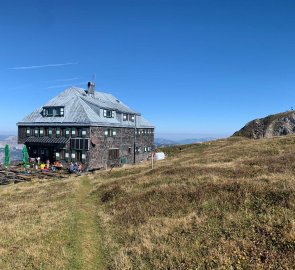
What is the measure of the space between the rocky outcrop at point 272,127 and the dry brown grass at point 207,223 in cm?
7092

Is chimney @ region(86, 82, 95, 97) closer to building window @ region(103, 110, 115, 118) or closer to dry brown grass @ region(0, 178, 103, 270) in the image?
building window @ region(103, 110, 115, 118)

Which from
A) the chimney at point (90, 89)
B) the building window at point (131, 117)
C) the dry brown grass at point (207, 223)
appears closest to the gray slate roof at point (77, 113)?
the chimney at point (90, 89)

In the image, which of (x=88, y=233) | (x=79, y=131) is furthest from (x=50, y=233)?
(x=79, y=131)

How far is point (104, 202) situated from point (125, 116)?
42195mm

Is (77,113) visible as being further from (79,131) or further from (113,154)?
(113,154)

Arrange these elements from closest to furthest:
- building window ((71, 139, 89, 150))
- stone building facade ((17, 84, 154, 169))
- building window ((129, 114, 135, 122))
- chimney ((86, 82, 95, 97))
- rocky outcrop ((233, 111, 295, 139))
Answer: building window ((71, 139, 89, 150)) < stone building facade ((17, 84, 154, 169)) < chimney ((86, 82, 95, 97)) < building window ((129, 114, 135, 122)) < rocky outcrop ((233, 111, 295, 139))

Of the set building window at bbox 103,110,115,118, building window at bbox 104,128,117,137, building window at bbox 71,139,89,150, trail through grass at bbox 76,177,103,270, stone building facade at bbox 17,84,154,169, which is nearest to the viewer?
trail through grass at bbox 76,177,103,270

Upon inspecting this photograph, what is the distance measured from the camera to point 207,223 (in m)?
14.0

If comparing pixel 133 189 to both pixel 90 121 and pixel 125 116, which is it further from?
pixel 125 116

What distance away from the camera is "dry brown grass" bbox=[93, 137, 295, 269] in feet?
35.2

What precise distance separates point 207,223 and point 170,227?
179 cm

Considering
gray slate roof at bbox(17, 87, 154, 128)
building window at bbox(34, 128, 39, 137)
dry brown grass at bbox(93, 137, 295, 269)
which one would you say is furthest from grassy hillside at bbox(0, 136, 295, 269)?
building window at bbox(34, 128, 39, 137)

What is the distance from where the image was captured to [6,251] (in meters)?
14.0

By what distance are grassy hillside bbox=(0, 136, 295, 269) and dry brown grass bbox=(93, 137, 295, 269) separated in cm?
4
